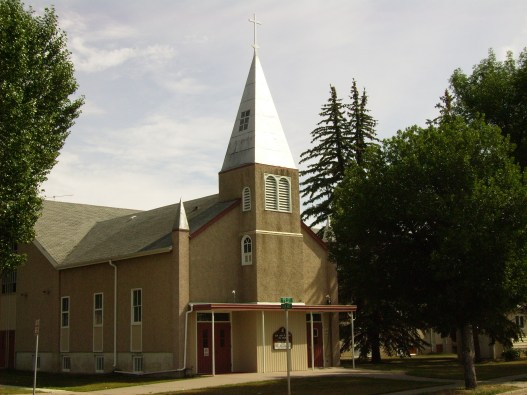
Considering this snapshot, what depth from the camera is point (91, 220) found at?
46656 millimetres

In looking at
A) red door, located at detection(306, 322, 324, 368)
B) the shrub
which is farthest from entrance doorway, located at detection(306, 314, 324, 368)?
the shrub

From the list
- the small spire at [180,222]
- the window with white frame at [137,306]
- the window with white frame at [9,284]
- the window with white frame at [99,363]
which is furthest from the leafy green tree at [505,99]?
the window with white frame at [9,284]

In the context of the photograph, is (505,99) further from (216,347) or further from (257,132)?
(216,347)

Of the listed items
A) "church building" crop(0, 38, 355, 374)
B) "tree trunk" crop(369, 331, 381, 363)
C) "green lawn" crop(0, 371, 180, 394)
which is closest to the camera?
"green lawn" crop(0, 371, 180, 394)

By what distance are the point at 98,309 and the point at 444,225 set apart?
20.5 metres

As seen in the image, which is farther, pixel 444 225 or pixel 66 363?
pixel 66 363

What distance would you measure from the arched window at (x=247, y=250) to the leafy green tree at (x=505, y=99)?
12.3 m

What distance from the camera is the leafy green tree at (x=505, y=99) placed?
107ft

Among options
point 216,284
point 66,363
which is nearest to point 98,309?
point 66,363

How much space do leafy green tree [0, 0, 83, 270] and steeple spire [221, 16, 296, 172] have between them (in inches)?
334

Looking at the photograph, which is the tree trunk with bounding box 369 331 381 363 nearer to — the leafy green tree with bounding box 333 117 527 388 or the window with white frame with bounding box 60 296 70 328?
the leafy green tree with bounding box 333 117 527 388

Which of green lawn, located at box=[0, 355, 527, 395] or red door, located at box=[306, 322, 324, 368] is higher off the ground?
red door, located at box=[306, 322, 324, 368]

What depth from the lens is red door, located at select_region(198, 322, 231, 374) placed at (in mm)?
32312

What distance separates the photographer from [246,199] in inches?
1363
